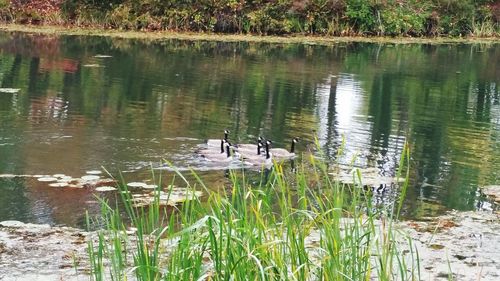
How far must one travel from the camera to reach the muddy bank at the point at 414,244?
7082 mm

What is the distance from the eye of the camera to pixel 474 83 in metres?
23.8

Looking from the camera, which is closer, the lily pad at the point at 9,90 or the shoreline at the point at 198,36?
the lily pad at the point at 9,90

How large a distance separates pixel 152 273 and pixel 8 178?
20.2ft

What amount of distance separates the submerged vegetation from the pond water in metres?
5.50

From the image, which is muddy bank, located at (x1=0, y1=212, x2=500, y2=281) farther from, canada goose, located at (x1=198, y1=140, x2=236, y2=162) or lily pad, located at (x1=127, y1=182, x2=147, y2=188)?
canada goose, located at (x1=198, y1=140, x2=236, y2=162)

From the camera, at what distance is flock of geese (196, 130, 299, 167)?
11.7 m

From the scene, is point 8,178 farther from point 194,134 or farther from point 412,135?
point 412,135

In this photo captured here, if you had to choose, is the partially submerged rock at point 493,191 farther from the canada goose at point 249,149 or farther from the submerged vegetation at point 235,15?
the submerged vegetation at point 235,15

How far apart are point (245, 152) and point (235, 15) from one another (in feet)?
80.1

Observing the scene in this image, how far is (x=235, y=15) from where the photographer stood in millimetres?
35906

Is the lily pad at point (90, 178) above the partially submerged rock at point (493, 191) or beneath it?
above

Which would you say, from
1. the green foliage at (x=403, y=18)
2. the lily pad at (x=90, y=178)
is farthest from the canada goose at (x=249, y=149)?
the green foliage at (x=403, y=18)

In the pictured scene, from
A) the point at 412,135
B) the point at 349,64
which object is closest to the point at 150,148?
the point at 412,135

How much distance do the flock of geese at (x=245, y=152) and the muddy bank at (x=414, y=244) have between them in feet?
10.3
